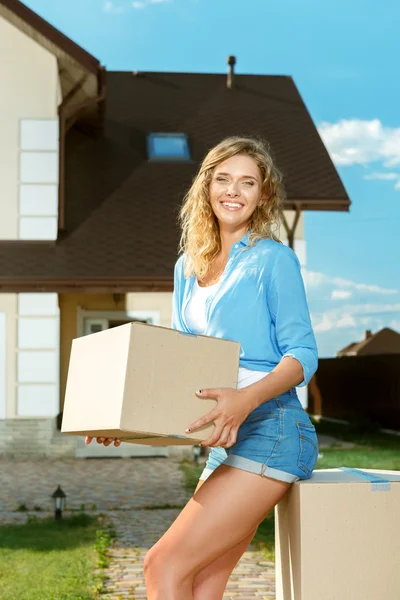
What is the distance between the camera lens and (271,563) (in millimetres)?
6094

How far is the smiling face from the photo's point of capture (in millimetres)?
2604

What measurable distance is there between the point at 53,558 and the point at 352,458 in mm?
6083

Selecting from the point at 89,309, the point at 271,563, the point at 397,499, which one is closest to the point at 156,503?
the point at 271,563

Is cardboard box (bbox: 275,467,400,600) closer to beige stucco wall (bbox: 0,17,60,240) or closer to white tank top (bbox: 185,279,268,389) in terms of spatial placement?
white tank top (bbox: 185,279,268,389)

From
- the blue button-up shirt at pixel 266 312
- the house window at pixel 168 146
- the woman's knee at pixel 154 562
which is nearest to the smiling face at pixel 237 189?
the blue button-up shirt at pixel 266 312

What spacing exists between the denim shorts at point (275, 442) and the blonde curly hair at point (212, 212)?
47cm

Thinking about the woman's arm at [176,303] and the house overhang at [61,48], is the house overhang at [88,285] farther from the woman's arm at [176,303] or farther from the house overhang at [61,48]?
the woman's arm at [176,303]

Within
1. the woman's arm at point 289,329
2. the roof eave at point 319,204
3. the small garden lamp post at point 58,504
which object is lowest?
the small garden lamp post at point 58,504

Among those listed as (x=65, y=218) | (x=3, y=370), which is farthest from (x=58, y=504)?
(x=65, y=218)

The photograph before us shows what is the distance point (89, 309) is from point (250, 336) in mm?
10993

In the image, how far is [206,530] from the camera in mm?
2275

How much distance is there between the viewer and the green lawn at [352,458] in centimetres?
705

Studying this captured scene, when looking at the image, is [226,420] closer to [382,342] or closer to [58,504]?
[58,504]

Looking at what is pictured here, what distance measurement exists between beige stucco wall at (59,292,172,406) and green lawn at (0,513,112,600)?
5.56m
